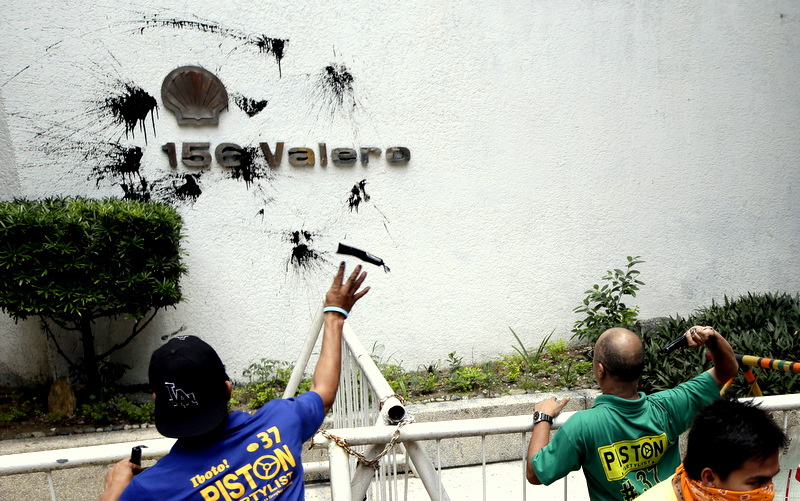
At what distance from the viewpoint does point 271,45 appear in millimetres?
5426

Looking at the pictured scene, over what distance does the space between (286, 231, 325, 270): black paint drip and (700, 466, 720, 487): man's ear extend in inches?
165

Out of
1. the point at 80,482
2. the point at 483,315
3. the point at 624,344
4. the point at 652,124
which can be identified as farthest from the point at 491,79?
the point at 80,482

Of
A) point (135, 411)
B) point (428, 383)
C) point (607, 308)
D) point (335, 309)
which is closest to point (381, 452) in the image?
point (335, 309)

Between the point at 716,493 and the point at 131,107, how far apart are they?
4934mm

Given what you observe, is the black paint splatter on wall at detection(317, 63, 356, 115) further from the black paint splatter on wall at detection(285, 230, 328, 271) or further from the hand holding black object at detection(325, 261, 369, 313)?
the hand holding black object at detection(325, 261, 369, 313)

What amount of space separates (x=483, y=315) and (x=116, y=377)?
10.7 ft

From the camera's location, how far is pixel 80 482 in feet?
13.5

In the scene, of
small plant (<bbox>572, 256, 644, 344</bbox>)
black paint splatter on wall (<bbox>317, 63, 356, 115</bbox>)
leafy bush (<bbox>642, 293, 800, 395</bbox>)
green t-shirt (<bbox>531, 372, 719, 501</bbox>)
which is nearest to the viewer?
green t-shirt (<bbox>531, 372, 719, 501</bbox>)

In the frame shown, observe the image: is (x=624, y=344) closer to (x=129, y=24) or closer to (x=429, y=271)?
(x=429, y=271)

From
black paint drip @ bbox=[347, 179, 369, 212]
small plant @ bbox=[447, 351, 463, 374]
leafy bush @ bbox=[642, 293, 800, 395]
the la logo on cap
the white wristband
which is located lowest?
Result: small plant @ bbox=[447, 351, 463, 374]

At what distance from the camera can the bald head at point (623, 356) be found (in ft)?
7.29

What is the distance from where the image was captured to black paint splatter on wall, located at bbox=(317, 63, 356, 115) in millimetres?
5566

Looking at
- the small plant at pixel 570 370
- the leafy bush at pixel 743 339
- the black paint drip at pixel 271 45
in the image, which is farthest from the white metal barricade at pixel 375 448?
the black paint drip at pixel 271 45

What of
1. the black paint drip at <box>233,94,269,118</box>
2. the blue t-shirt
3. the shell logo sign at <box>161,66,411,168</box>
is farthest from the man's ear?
the black paint drip at <box>233,94,269,118</box>
